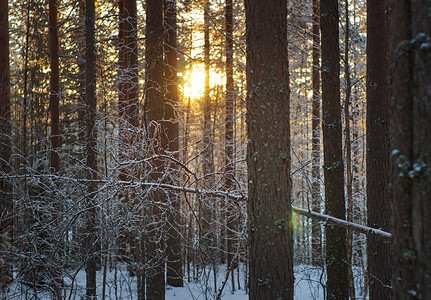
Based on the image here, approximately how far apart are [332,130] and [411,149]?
15.1 ft

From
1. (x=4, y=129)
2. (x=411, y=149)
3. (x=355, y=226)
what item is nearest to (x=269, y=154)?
(x=411, y=149)

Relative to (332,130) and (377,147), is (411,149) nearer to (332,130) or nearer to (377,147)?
(377,147)

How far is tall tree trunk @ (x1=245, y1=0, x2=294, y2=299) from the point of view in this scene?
3652mm

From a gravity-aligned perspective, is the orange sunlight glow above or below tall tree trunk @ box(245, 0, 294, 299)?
above

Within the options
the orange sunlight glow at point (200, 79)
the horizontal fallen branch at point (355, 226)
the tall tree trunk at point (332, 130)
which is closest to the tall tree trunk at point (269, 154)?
the horizontal fallen branch at point (355, 226)

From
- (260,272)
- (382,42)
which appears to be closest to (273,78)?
(260,272)

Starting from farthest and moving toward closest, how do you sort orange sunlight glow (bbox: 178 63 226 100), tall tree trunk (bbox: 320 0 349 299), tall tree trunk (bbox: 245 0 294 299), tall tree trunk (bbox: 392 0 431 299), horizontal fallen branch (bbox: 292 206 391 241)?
orange sunlight glow (bbox: 178 63 226 100)
tall tree trunk (bbox: 320 0 349 299)
horizontal fallen branch (bbox: 292 206 391 241)
tall tree trunk (bbox: 245 0 294 299)
tall tree trunk (bbox: 392 0 431 299)

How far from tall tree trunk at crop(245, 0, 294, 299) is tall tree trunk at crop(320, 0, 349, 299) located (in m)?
2.82

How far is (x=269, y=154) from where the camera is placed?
12.2 feet

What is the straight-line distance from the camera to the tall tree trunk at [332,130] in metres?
6.21

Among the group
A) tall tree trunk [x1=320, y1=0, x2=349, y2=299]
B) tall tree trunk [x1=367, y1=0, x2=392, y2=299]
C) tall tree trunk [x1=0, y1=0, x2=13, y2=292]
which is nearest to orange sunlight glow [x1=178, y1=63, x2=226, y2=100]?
tall tree trunk [x1=0, y1=0, x2=13, y2=292]

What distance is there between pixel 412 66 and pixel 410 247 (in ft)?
3.40

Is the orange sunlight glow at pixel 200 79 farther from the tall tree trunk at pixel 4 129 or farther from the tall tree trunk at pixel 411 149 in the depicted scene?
the tall tree trunk at pixel 411 149

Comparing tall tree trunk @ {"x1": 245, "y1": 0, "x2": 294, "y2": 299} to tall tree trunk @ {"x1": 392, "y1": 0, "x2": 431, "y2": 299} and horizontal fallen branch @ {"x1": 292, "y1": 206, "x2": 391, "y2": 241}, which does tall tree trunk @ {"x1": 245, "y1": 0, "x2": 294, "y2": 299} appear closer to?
horizontal fallen branch @ {"x1": 292, "y1": 206, "x2": 391, "y2": 241}
